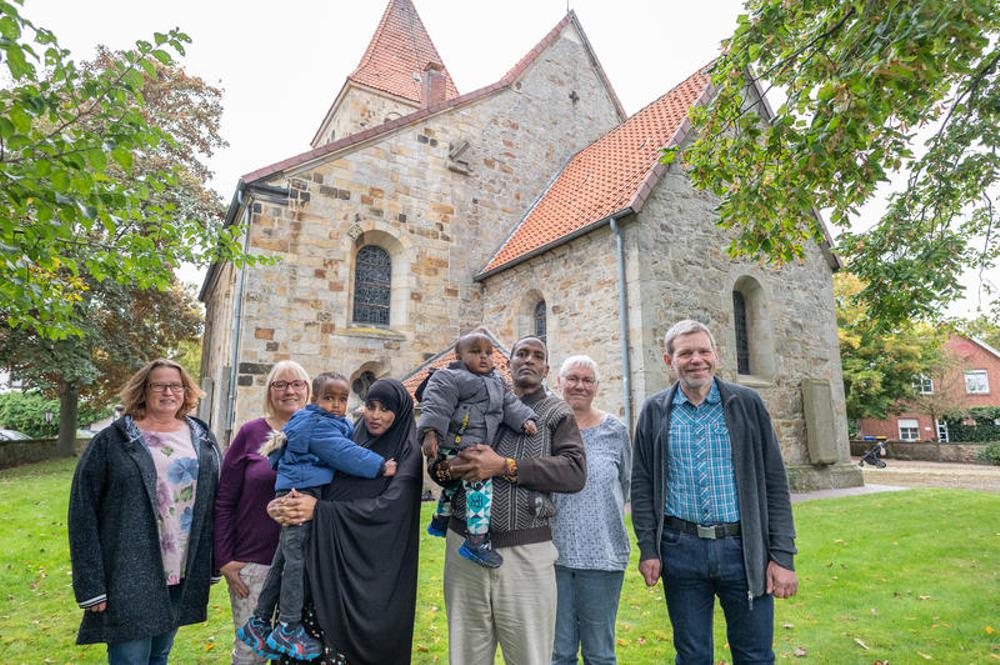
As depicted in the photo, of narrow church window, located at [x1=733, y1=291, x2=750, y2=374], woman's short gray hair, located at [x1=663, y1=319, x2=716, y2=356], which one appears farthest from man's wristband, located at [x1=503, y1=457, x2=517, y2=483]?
narrow church window, located at [x1=733, y1=291, x2=750, y2=374]

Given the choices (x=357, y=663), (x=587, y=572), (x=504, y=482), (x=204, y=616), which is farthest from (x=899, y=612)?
(x=204, y=616)

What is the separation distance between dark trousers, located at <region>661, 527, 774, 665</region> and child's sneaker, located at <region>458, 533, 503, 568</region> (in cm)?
92

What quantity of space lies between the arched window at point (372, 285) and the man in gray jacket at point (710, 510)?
908 cm

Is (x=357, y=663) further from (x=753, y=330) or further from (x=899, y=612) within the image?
(x=753, y=330)

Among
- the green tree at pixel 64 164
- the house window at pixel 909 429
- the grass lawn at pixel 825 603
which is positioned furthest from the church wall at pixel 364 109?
the house window at pixel 909 429

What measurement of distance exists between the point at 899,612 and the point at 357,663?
4.77m

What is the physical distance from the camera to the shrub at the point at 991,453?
2262cm

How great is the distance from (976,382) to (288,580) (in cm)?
4017

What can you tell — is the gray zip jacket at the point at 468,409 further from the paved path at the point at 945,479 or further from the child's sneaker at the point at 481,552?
the paved path at the point at 945,479

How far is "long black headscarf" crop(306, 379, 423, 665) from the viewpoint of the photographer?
2.37 meters

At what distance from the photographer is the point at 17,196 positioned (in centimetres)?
286

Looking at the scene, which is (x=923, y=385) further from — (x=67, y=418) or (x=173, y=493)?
(x=67, y=418)

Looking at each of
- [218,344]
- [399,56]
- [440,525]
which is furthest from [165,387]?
[399,56]

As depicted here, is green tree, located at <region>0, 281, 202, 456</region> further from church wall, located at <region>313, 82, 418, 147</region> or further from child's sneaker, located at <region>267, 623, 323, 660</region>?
child's sneaker, located at <region>267, 623, 323, 660</region>
